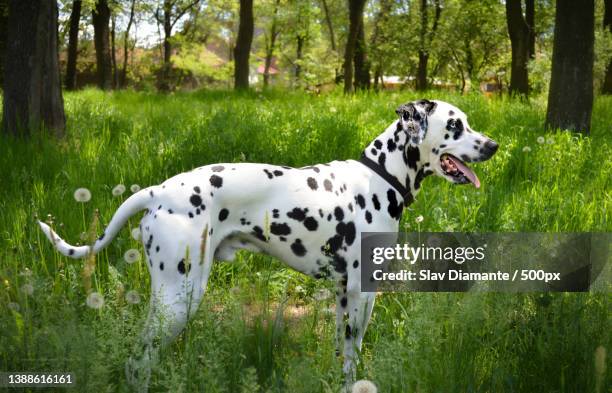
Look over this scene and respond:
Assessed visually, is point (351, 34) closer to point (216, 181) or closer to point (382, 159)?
point (382, 159)

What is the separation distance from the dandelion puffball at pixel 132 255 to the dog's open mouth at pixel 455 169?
6.10 ft

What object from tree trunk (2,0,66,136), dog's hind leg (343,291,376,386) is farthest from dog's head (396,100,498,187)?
tree trunk (2,0,66,136)

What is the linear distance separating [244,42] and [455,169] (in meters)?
15.5

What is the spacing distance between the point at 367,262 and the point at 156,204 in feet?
3.99

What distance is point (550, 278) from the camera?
3928mm

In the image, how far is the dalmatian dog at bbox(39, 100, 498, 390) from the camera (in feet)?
9.34

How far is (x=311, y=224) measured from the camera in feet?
10.7

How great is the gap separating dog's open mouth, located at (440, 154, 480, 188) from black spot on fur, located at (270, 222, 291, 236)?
106 centimetres

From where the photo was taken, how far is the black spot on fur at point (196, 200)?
294 centimetres

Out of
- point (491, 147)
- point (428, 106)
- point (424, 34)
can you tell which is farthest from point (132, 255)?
point (424, 34)

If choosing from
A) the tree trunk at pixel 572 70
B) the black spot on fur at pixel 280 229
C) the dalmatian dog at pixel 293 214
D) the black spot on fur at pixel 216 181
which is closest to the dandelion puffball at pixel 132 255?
the dalmatian dog at pixel 293 214

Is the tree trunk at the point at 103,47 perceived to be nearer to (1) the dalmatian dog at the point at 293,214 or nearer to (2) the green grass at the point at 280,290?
(2) the green grass at the point at 280,290

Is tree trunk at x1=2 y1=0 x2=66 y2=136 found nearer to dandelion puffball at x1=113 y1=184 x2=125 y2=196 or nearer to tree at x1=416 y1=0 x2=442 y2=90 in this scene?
dandelion puffball at x1=113 y1=184 x2=125 y2=196

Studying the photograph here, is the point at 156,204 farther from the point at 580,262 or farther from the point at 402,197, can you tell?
the point at 580,262
